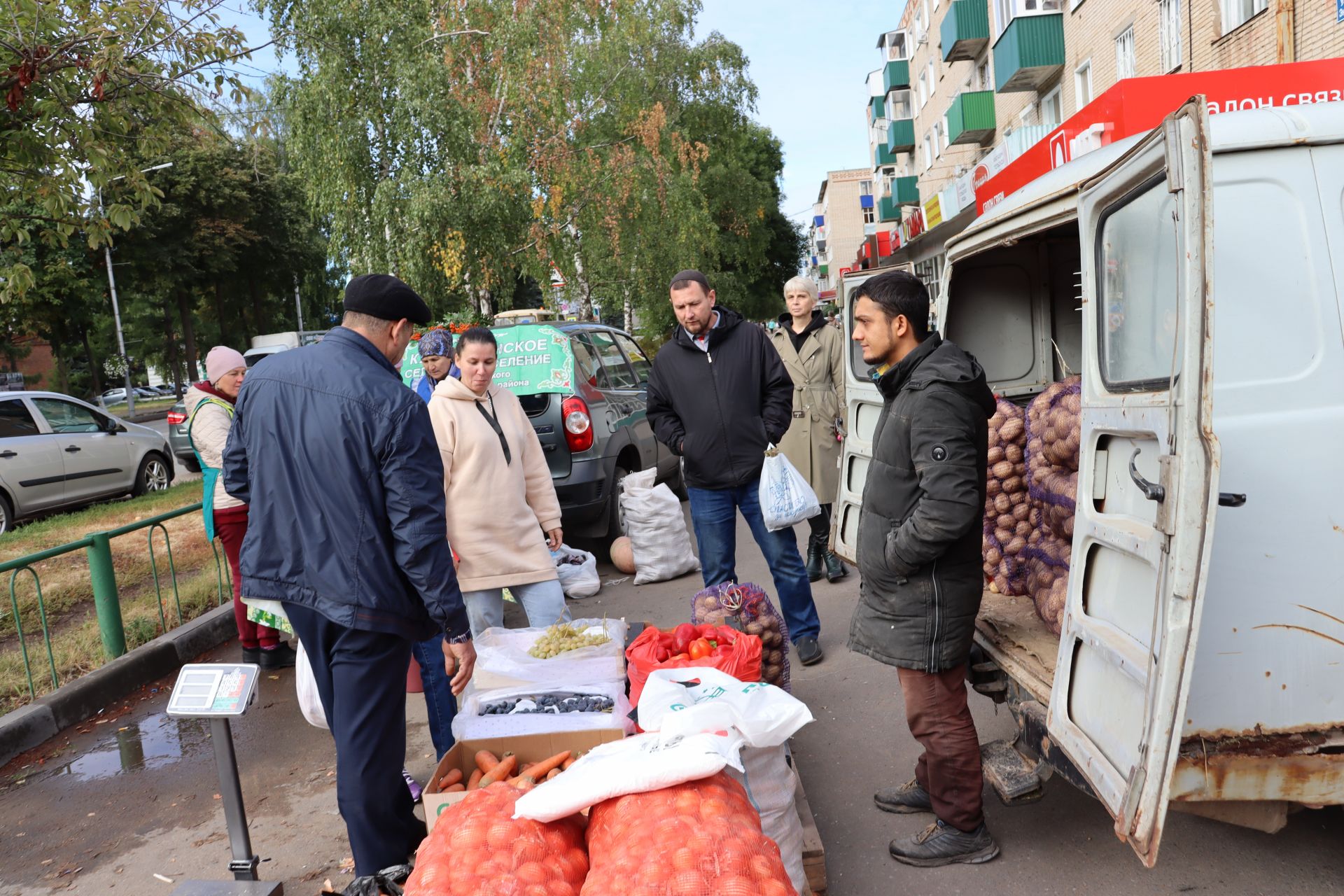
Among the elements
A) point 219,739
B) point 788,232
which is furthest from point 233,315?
point 219,739

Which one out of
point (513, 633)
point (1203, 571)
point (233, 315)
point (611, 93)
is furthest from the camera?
point (233, 315)

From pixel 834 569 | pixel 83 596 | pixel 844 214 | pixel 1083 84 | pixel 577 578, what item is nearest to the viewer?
pixel 834 569

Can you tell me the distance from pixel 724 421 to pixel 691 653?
5.33 feet

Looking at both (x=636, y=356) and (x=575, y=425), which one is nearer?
(x=575, y=425)

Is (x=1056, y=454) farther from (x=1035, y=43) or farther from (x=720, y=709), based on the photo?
(x=1035, y=43)

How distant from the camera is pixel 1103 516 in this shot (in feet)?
9.15

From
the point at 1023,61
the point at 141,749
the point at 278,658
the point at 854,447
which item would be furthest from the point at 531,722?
the point at 1023,61

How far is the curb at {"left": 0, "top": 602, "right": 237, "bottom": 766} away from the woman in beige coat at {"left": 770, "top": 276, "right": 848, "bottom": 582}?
4222mm

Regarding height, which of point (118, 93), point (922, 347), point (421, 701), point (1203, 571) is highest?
point (118, 93)

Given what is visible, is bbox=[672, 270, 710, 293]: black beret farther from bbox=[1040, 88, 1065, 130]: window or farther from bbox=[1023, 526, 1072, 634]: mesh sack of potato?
bbox=[1040, 88, 1065, 130]: window

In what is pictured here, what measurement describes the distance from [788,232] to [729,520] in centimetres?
4946

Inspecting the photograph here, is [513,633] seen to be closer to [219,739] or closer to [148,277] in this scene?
[219,739]

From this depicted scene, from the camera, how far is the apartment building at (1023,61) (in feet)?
42.2

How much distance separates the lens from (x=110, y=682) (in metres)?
5.76
